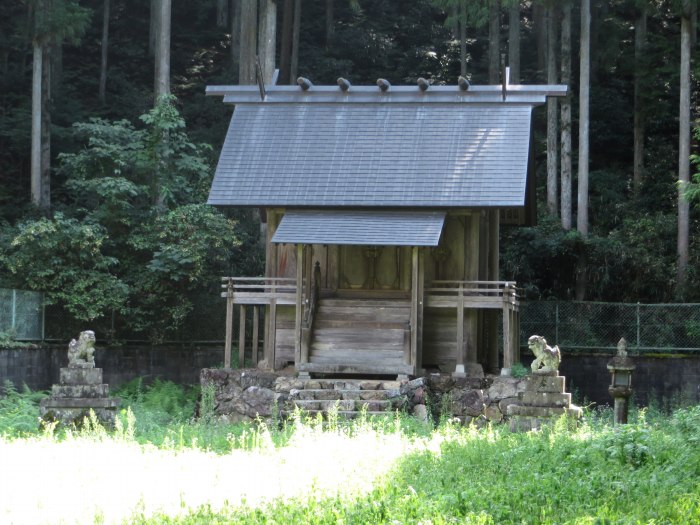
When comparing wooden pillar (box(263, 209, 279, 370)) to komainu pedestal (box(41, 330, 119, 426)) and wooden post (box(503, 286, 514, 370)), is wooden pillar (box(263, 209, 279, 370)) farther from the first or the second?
komainu pedestal (box(41, 330, 119, 426))

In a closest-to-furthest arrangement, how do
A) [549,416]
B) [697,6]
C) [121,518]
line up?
[121,518] → [549,416] → [697,6]

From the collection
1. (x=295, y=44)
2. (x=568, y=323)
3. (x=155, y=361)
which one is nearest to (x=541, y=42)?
(x=295, y=44)

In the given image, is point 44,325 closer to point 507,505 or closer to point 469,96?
point 469,96

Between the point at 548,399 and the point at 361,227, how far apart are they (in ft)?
23.7

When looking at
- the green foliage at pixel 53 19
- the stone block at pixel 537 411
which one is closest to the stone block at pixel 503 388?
the stone block at pixel 537 411

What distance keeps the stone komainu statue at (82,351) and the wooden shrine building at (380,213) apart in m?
5.72

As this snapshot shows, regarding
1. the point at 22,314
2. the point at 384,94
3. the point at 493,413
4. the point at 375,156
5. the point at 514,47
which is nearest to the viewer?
the point at 493,413

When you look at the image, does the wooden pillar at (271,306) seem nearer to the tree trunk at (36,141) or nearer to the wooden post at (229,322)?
the wooden post at (229,322)

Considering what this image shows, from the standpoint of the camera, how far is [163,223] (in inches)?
1190

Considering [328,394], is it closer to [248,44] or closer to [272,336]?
[272,336]

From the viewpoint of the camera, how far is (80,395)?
19.0 m

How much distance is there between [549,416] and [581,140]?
1610 centimetres

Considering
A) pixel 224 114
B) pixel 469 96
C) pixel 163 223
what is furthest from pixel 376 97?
pixel 224 114

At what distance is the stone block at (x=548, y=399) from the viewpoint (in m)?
18.4
